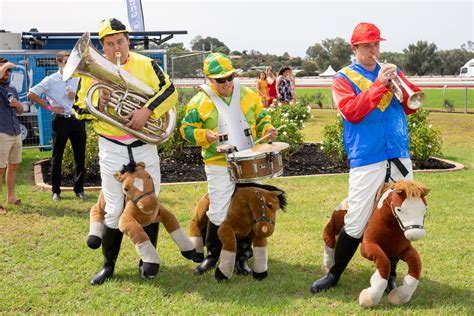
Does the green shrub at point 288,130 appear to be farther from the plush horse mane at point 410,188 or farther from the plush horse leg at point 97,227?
the plush horse mane at point 410,188

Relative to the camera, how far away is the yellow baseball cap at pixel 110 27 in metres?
4.64

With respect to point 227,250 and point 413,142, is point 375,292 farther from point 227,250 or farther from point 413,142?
point 413,142

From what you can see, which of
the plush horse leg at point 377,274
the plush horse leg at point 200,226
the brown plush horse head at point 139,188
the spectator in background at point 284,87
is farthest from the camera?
the spectator in background at point 284,87

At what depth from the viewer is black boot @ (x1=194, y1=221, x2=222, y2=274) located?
525 centimetres

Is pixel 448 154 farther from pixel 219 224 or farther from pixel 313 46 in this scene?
pixel 313 46

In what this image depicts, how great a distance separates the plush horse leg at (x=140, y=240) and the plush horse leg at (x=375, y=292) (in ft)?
5.76

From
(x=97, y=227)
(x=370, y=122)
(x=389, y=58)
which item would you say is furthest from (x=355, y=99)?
(x=389, y=58)

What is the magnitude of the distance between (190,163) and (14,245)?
508 cm

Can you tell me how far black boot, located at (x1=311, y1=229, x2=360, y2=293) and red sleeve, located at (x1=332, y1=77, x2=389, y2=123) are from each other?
0.99 m

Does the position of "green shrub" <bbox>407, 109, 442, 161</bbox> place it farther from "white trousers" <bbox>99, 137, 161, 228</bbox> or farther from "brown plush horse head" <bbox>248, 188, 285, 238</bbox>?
"white trousers" <bbox>99, 137, 161, 228</bbox>

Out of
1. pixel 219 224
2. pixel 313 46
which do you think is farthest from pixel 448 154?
pixel 313 46

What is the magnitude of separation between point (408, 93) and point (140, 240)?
2.44m

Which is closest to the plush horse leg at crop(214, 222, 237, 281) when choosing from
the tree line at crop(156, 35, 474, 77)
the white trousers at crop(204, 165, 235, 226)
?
the white trousers at crop(204, 165, 235, 226)

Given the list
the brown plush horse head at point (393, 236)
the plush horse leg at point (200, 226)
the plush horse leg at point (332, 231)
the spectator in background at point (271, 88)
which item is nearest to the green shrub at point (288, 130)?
the spectator in background at point (271, 88)
